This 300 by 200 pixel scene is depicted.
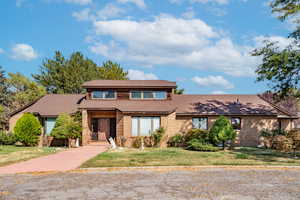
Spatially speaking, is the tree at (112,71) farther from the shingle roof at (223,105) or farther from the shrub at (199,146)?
the shrub at (199,146)

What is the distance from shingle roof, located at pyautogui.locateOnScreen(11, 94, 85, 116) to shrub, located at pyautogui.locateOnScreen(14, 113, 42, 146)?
4.67 ft

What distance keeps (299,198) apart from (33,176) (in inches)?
379

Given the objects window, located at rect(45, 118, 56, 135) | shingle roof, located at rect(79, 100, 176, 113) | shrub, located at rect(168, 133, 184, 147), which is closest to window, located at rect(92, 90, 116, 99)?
shingle roof, located at rect(79, 100, 176, 113)

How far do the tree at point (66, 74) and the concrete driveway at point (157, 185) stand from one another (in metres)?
37.1

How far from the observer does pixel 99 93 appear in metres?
26.4

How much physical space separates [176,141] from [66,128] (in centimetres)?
914

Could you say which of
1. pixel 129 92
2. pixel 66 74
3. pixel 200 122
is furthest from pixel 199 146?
pixel 66 74

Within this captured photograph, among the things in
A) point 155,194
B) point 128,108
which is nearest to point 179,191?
point 155,194

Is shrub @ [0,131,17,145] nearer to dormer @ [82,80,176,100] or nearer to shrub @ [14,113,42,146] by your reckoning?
shrub @ [14,113,42,146]

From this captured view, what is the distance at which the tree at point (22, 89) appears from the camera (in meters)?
36.7

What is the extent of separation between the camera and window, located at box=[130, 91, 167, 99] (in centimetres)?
2631

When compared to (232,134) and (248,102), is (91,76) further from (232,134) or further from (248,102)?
(232,134)

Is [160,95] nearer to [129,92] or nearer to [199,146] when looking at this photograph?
[129,92]

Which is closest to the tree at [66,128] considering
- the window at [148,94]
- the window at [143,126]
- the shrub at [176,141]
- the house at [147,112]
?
the house at [147,112]
